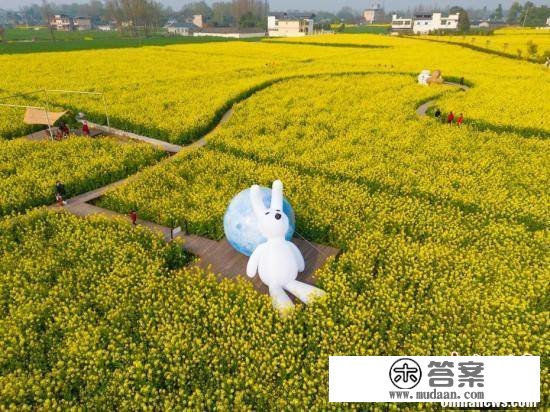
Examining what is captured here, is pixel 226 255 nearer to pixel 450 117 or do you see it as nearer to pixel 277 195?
pixel 277 195

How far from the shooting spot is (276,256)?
947 cm

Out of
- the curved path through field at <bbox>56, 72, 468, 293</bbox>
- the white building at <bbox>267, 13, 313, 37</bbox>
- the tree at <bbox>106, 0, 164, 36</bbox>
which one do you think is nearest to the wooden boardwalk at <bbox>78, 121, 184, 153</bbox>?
the curved path through field at <bbox>56, 72, 468, 293</bbox>

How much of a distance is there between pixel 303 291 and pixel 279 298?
0.70m

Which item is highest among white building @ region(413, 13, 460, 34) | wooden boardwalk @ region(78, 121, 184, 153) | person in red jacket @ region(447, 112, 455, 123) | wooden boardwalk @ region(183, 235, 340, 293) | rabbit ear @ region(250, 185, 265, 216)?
white building @ region(413, 13, 460, 34)

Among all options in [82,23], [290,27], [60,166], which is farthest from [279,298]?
[82,23]

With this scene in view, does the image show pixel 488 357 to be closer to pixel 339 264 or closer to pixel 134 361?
pixel 339 264

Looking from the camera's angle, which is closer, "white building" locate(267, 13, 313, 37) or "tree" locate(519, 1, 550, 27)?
"white building" locate(267, 13, 313, 37)

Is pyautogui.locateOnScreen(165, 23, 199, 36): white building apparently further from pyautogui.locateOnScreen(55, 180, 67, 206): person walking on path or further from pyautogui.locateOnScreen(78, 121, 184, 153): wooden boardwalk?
pyautogui.locateOnScreen(55, 180, 67, 206): person walking on path

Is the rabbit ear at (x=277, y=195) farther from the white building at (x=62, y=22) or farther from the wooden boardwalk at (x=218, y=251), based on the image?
the white building at (x=62, y=22)

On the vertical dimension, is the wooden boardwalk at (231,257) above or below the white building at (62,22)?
below

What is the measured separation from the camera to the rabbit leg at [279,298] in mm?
9180

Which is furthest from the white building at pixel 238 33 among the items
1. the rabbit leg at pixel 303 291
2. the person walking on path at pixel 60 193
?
the rabbit leg at pixel 303 291

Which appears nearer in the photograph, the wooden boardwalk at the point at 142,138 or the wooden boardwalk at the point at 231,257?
the wooden boardwalk at the point at 231,257

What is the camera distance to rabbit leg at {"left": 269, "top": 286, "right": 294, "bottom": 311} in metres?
9.18
